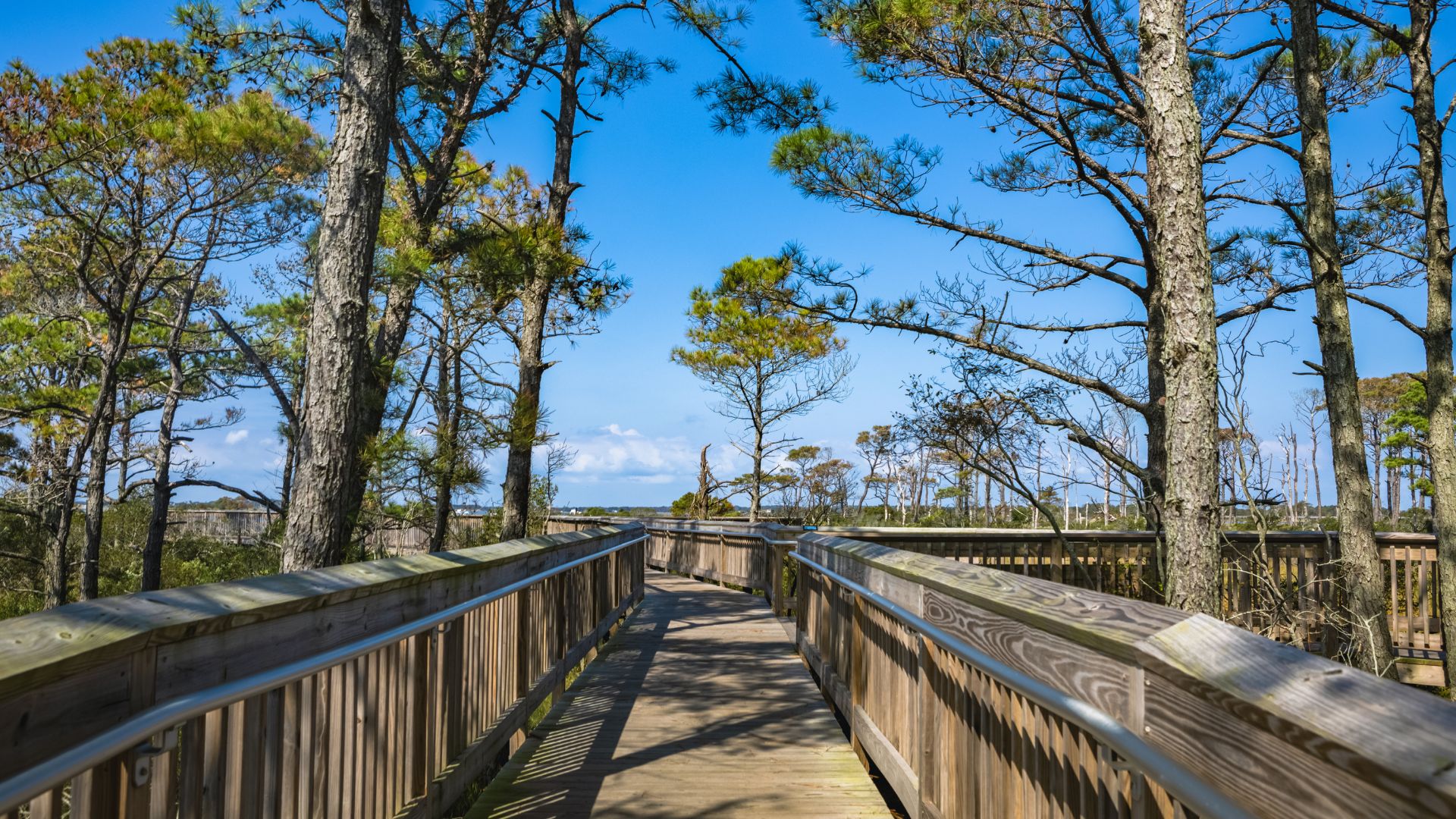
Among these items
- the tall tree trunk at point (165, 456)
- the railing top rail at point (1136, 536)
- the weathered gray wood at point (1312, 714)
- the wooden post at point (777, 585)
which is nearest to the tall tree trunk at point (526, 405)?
the wooden post at point (777, 585)

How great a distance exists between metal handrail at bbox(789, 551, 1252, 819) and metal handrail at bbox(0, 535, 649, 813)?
5.69 ft

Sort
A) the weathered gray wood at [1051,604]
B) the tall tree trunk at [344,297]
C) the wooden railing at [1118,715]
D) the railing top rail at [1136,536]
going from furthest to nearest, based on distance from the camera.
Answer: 1. the railing top rail at [1136,536]
2. the tall tree trunk at [344,297]
3. the weathered gray wood at [1051,604]
4. the wooden railing at [1118,715]

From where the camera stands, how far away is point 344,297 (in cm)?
655

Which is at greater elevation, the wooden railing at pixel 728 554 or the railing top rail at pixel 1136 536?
the railing top rail at pixel 1136 536

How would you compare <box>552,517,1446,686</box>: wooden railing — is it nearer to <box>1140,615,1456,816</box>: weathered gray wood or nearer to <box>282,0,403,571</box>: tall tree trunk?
<box>282,0,403,571</box>: tall tree trunk

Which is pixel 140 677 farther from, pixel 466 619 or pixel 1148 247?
pixel 1148 247

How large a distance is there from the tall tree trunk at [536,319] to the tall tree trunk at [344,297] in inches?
133

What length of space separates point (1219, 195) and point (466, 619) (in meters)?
9.22

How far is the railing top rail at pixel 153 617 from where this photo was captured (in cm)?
155

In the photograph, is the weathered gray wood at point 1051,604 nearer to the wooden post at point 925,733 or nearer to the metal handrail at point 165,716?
the wooden post at point 925,733

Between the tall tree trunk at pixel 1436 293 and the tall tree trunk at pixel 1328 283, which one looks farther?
the tall tree trunk at pixel 1436 293

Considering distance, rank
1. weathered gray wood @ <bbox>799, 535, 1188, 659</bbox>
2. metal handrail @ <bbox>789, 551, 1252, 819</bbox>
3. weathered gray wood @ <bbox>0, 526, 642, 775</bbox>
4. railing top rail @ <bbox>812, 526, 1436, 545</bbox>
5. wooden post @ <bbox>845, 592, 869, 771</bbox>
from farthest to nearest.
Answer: railing top rail @ <bbox>812, 526, 1436, 545</bbox>
wooden post @ <bbox>845, 592, 869, 771</bbox>
weathered gray wood @ <bbox>799, 535, 1188, 659</bbox>
weathered gray wood @ <bbox>0, 526, 642, 775</bbox>
metal handrail @ <bbox>789, 551, 1252, 819</bbox>

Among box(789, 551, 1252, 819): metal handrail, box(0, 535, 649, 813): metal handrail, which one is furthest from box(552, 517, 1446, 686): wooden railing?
box(0, 535, 649, 813): metal handrail

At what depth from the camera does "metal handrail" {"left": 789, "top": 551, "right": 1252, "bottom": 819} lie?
1325mm
